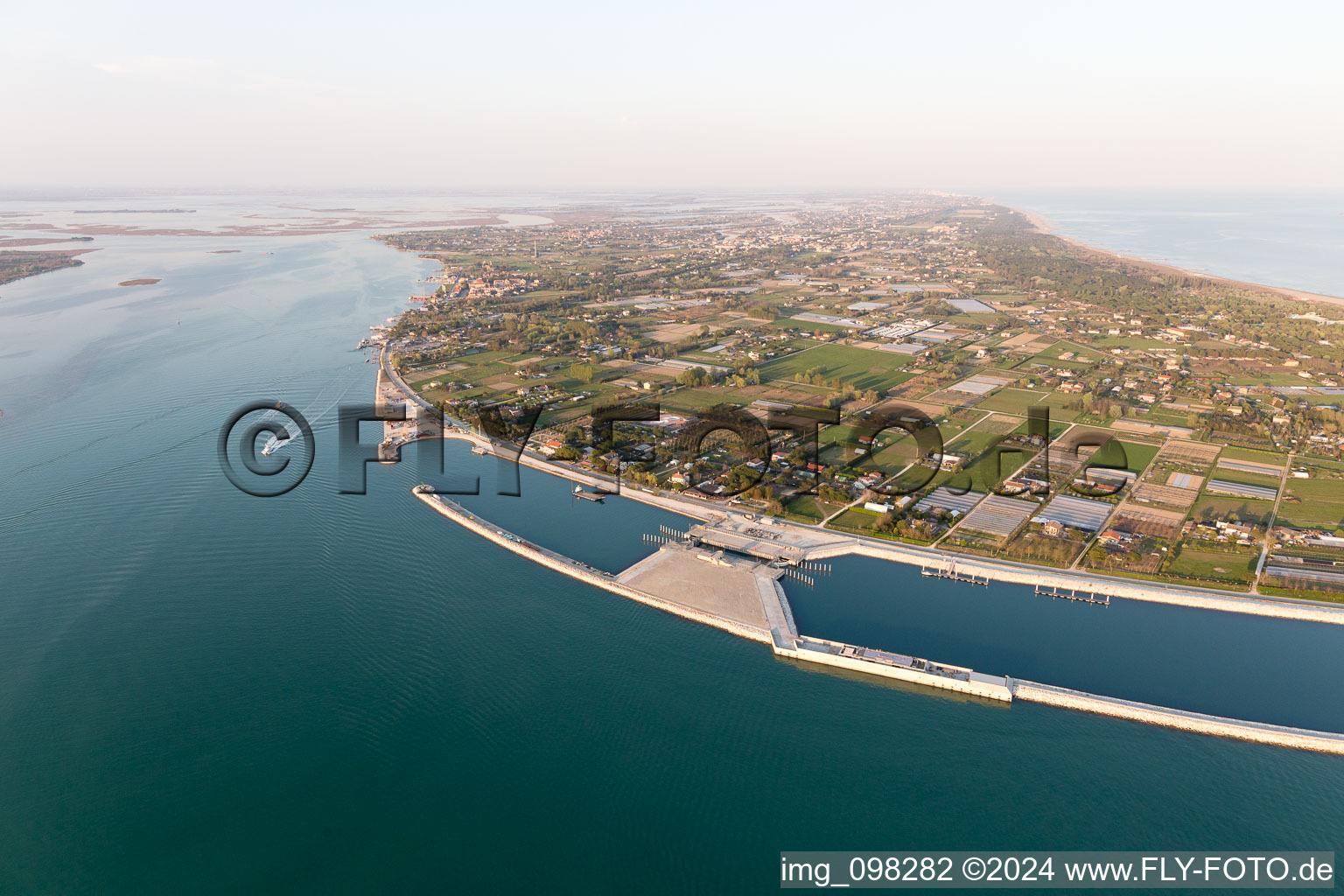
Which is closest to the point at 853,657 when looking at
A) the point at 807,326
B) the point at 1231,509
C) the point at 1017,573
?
the point at 1017,573

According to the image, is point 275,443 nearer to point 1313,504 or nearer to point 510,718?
point 510,718

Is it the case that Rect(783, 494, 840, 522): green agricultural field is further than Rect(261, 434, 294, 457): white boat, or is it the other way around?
Rect(261, 434, 294, 457): white boat

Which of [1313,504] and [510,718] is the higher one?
[1313,504]

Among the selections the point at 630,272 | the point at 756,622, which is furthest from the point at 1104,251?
the point at 756,622

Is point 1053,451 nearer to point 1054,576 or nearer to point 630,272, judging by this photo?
point 1054,576

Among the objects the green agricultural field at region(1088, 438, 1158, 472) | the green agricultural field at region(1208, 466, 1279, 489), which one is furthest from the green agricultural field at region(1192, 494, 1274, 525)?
the green agricultural field at region(1088, 438, 1158, 472)

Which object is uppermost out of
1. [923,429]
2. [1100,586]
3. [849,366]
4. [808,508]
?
[849,366]

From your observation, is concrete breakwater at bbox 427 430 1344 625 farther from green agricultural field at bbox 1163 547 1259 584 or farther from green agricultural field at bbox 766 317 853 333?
green agricultural field at bbox 766 317 853 333
